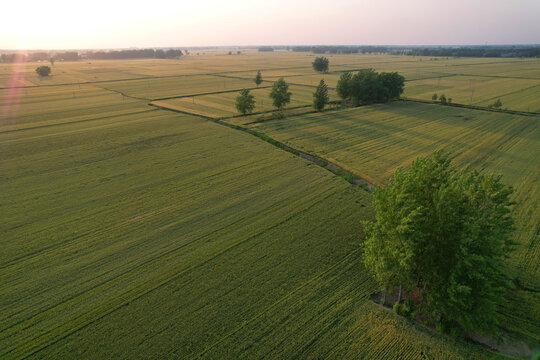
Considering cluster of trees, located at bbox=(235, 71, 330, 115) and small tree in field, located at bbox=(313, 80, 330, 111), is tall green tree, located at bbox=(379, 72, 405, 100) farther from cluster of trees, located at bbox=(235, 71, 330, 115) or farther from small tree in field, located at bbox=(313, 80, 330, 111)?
cluster of trees, located at bbox=(235, 71, 330, 115)

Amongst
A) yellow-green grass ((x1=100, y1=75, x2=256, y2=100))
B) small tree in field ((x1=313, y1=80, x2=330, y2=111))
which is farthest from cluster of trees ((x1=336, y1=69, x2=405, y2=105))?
yellow-green grass ((x1=100, y1=75, x2=256, y2=100))

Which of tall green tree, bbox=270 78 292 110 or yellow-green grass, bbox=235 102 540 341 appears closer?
yellow-green grass, bbox=235 102 540 341

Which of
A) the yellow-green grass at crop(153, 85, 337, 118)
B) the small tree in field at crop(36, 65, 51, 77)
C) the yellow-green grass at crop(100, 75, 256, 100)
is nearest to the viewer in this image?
the yellow-green grass at crop(153, 85, 337, 118)

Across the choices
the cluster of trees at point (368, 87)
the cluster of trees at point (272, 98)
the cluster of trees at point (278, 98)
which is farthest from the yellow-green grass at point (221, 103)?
the cluster of trees at point (368, 87)

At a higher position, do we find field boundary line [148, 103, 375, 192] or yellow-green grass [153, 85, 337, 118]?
yellow-green grass [153, 85, 337, 118]

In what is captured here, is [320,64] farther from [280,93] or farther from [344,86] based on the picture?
[280,93]

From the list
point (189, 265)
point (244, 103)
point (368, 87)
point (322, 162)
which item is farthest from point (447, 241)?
point (368, 87)

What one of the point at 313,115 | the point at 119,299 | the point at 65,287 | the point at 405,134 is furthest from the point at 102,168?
the point at 405,134
